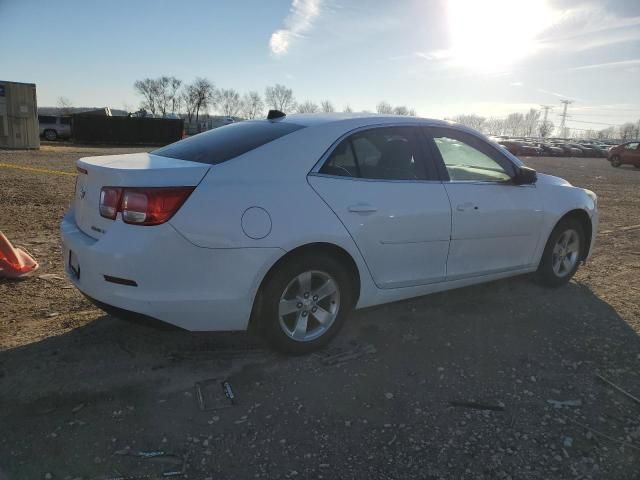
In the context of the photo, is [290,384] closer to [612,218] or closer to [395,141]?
[395,141]

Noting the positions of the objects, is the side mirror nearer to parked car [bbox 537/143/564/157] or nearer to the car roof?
the car roof

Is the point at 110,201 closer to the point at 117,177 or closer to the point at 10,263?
the point at 117,177

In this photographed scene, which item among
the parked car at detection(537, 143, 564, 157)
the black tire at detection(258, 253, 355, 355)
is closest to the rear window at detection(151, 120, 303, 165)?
the black tire at detection(258, 253, 355, 355)

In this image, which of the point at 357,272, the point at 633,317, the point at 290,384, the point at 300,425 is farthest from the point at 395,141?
the point at 633,317

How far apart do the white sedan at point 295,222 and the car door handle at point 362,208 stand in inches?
0.4

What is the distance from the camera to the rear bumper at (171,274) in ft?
9.16

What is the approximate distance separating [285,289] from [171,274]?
0.70 metres

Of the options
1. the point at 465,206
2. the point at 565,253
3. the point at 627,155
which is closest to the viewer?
the point at 465,206

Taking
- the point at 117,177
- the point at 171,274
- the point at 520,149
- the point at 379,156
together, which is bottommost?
the point at 171,274

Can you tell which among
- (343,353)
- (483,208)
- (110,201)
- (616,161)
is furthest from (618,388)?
(616,161)

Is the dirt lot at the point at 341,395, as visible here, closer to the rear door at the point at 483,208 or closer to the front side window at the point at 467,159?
the rear door at the point at 483,208

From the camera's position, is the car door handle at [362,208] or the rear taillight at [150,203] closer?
the rear taillight at [150,203]

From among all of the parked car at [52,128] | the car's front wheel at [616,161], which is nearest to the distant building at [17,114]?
the parked car at [52,128]

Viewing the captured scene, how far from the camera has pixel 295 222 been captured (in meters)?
3.07
